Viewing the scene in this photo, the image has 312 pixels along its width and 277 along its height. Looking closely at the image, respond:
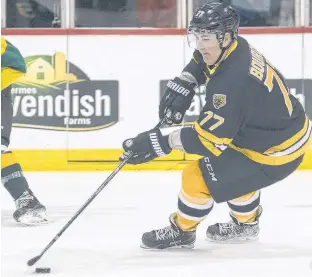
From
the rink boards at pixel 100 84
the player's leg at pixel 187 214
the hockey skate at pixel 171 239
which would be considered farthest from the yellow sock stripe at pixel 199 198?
the rink boards at pixel 100 84

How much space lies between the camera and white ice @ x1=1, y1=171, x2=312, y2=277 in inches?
112

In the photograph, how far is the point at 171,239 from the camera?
3129 mm

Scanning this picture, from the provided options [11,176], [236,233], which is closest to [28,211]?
Result: [11,176]

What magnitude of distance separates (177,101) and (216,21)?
0.42 metres

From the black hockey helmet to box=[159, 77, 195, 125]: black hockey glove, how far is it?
0.35 metres

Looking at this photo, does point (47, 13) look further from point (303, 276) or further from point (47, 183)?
point (303, 276)

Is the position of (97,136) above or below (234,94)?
below

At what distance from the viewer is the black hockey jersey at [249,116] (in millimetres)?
2807

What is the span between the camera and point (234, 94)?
280 centimetres

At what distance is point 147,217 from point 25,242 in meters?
0.67

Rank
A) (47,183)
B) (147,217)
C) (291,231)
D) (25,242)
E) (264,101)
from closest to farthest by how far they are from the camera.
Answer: (264,101), (25,242), (291,231), (147,217), (47,183)

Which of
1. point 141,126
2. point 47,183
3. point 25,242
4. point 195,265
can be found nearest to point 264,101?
point 195,265

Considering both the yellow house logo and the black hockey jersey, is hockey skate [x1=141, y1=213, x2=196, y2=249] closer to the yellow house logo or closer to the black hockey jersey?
the black hockey jersey

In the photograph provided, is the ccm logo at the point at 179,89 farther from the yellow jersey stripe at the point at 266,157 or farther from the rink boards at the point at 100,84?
the rink boards at the point at 100,84
